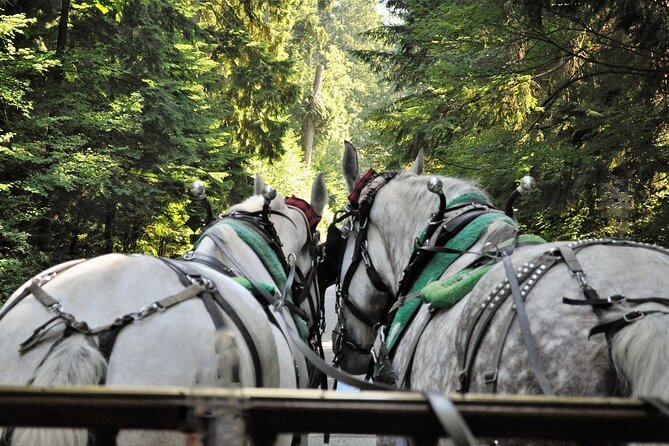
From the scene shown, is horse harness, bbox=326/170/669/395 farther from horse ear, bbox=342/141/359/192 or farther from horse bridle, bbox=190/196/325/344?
horse ear, bbox=342/141/359/192

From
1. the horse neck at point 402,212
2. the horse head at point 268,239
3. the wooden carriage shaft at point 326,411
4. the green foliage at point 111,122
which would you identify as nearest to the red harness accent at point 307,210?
the horse head at point 268,239

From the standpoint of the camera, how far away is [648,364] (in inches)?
72.5

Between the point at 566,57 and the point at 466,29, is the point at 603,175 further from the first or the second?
the point at 466,29

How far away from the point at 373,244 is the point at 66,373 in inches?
117

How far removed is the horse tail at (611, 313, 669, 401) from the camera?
1831 millimetres

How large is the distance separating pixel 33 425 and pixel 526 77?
7.76 meters

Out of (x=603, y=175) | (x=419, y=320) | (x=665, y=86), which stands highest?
(x=665, y=86)

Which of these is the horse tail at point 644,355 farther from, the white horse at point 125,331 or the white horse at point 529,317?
the white horse at point 125,331

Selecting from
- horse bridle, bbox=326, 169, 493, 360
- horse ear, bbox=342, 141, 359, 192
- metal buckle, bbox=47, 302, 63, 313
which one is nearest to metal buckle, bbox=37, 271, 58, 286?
metal buckle, bbox=47, 302, 63, 313

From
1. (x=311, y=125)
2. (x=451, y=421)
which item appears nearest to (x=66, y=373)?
(x=451, y=421)

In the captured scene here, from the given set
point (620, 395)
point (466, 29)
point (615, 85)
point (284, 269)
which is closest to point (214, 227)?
point (284, 269)

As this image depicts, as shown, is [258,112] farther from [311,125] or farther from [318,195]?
[311,125]

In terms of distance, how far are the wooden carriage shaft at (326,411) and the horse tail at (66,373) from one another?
74 centimetres

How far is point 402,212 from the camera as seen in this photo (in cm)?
455
